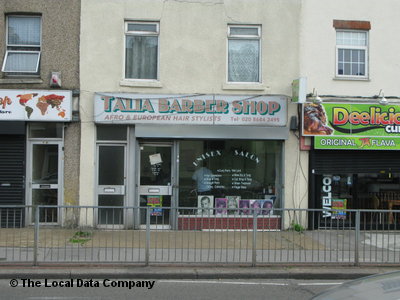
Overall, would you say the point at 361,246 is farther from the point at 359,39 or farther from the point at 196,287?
the point at 359,39

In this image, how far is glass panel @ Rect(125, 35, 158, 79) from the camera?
1325 centimetres

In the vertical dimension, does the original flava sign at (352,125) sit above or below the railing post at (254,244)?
above

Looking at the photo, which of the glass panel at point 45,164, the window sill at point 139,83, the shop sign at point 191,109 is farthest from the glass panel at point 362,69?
the glass panel at point 45,164

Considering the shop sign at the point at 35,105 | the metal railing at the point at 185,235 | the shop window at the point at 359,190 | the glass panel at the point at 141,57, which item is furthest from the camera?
the shop window at the point at 359,190

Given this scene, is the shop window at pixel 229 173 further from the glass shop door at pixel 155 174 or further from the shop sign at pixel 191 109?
the shop sign at pixel 191 109

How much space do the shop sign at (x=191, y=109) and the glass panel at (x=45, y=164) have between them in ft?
5.36

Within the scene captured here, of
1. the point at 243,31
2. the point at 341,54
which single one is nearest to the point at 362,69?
the point at 341,54

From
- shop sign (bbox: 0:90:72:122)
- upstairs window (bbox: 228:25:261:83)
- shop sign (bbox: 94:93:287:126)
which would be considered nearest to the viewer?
shop sign (bbox: 0:90:72:122)

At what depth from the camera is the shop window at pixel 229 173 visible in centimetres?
1326

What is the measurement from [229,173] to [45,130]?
5215 millimetres

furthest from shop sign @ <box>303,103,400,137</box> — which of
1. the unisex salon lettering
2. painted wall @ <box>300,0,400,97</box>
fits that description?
the unisex salon lettering

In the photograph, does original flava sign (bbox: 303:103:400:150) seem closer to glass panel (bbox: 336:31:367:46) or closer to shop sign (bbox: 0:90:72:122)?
glass panel (bbox: 336:31:367:46)

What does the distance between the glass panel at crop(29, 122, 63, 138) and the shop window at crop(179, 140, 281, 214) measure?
341 centimetres

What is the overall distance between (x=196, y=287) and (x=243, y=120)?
20.9 ft
